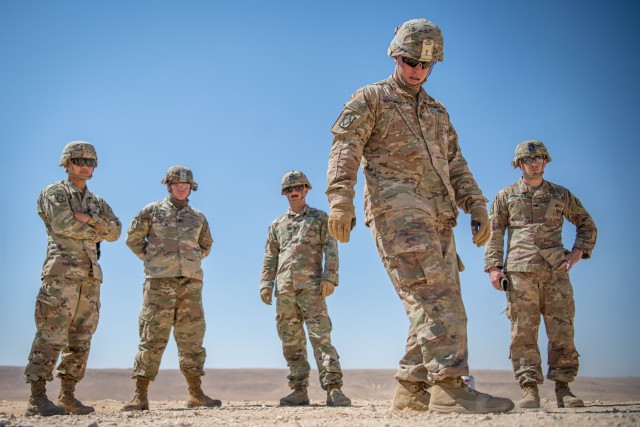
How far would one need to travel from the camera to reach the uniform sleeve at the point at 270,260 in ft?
32.5

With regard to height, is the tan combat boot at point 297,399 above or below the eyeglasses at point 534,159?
below

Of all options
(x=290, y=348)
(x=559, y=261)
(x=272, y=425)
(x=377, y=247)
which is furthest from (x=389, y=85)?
(x=290, y=348)

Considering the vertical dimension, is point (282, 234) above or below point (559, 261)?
above

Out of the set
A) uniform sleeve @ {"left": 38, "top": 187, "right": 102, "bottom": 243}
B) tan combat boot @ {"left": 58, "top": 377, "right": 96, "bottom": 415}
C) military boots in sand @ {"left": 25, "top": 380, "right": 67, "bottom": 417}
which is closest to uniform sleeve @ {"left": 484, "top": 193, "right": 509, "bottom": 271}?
uniform sleeve @ {"left": 38, "top": 187, "right": 102, "bottom": 243}

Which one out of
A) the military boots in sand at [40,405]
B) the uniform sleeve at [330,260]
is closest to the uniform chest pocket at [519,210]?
the uniform sleeve at [330,260]

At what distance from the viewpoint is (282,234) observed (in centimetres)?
984

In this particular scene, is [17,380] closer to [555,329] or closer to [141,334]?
[141,334]

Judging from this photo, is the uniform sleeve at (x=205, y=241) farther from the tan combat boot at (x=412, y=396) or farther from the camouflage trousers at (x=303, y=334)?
the tan combat boot at (x=412, y=396)

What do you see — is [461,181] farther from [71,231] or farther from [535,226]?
[71,231]

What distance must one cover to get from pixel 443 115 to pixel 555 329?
11.1ft

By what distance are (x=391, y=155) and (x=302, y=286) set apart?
4.21m

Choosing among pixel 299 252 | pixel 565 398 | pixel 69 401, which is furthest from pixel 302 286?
pixel 565 398

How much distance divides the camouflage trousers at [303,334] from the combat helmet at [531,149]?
320 cm

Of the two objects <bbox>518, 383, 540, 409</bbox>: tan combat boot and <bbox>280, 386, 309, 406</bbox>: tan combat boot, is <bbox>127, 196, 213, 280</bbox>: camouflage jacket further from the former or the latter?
<bbox>518, 383, 540, 409</bbox>: tan combat boot
